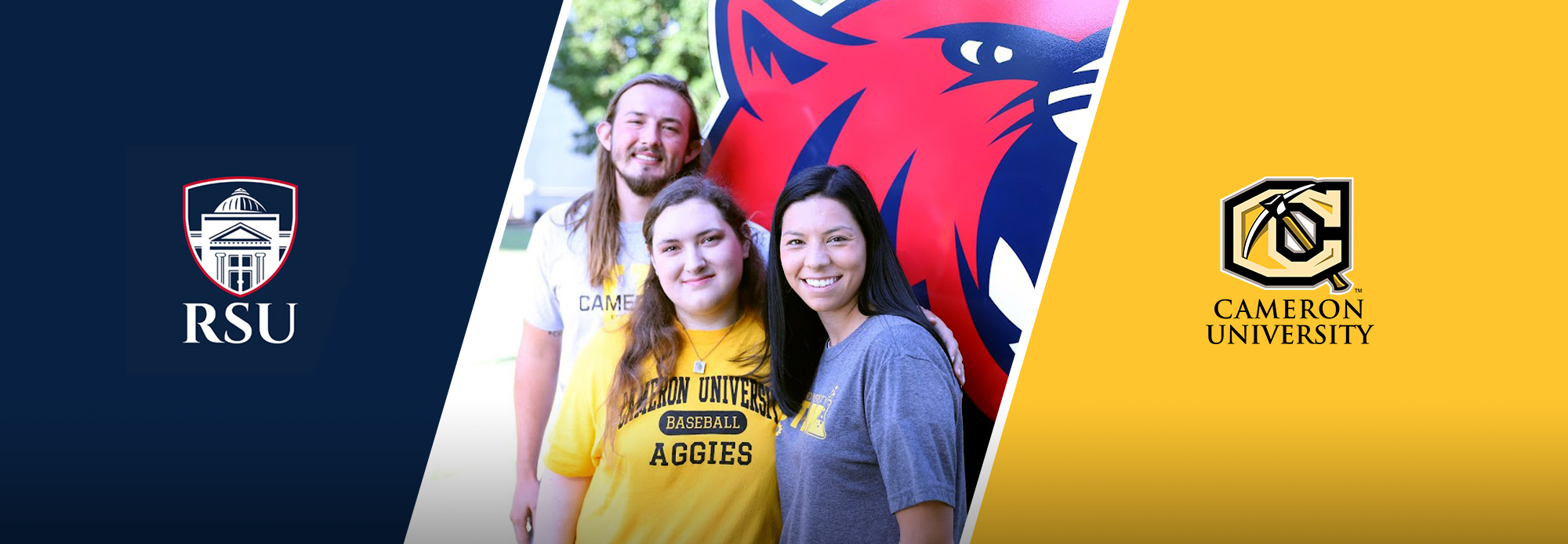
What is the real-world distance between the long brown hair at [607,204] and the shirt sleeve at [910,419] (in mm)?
754

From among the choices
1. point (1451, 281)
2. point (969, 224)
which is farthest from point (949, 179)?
point (1451, 281)

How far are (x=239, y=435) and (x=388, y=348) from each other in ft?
1.54

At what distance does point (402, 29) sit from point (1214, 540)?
264cm

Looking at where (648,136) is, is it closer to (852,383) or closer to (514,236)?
(514,236)

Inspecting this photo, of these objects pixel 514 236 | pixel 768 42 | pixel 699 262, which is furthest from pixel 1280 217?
pixel 514 236

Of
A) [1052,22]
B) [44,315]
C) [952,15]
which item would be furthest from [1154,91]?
[44,315]

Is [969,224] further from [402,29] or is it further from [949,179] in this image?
[402,29]

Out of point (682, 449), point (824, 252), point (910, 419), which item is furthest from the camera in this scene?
point (682, 449)

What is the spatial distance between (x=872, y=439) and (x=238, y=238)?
1.78m

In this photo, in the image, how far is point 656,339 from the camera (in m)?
3.09

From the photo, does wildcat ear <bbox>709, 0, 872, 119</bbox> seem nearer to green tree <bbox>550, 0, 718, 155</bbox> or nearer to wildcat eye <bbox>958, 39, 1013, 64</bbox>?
green tree <bbox>550, 0, 718, 155</bbox>

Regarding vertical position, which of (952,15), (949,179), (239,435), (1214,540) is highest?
(952,15)

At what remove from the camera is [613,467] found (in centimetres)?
310

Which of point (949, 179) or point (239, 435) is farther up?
point (949, 179)
